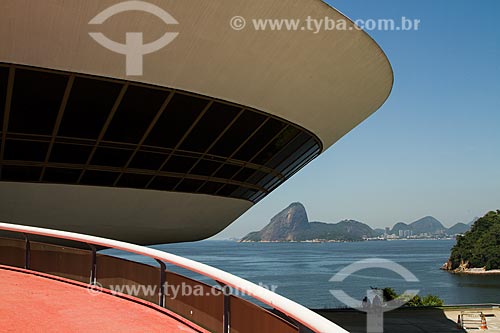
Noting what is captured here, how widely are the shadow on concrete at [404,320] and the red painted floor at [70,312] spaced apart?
27.9 m

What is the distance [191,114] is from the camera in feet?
49.7

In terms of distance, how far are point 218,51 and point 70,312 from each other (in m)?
8.34

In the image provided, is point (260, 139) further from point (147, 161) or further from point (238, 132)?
point (147, 161)

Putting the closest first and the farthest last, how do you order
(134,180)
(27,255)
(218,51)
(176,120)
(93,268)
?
(93,268) → (27,255) → (218,51) → (176,120) → (134,180)

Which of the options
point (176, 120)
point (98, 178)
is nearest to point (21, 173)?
point (98, 178)

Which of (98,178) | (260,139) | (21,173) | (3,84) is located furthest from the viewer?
(260,139)

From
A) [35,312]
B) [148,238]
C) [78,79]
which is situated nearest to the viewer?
[35,312]

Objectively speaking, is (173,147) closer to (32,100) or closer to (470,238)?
(32,100)

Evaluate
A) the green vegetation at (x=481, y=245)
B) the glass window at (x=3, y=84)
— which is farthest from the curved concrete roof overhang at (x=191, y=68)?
the green vegetation at (x=481, y=245)

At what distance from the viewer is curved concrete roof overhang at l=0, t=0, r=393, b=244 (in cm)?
1187

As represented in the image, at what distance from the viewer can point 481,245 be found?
155000 mm

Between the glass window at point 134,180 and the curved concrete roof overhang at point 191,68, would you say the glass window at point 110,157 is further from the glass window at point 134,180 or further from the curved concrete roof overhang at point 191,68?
the curved concrete roof overhang at point 191,68

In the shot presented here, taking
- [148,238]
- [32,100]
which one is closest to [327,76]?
[32,100]

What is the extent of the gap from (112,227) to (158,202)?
1.92m
